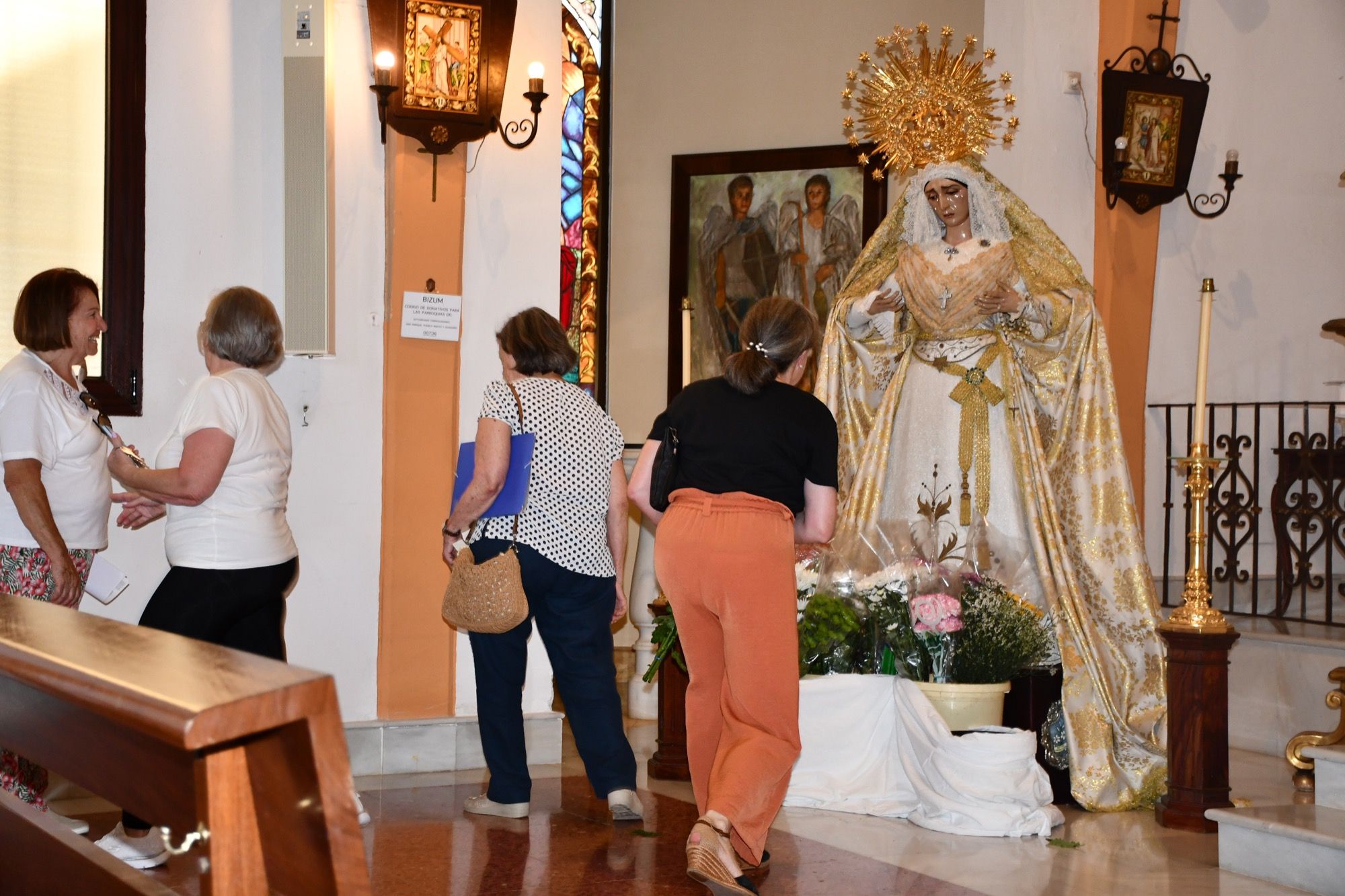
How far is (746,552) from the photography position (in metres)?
3.84

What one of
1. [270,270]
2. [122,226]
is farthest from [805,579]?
[122,226]

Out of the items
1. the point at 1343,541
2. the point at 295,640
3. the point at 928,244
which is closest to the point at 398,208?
the point at 295,640

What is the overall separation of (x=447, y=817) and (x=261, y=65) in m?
3.03

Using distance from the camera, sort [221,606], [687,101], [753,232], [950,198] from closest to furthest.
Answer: [221,606] < [950,198] < [753,232] < [687,101]

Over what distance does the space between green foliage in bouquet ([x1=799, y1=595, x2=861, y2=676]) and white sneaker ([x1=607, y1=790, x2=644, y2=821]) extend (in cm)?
88

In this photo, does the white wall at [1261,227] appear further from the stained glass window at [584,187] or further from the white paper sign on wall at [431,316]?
the stained glass window at [584,187]

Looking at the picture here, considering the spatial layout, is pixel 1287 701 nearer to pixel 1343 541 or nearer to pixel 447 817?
pixel 1343 541

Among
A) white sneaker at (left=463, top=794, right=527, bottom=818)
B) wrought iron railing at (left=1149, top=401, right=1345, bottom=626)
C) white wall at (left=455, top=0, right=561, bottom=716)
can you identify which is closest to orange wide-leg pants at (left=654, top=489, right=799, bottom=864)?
white sneaker at (left=463, top=794, right=527, bottom=818)

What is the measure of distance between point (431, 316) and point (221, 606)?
6.67 feet

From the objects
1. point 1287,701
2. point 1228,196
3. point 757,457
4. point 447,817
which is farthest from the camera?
point 1228,196

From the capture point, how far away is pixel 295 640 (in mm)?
5598

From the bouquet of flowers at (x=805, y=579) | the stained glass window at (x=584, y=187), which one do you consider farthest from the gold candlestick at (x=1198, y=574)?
the stained glass window at (x=584, y=187)

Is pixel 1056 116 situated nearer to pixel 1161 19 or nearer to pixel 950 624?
pixel 1161 19

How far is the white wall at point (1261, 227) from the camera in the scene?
7906 millimetres
